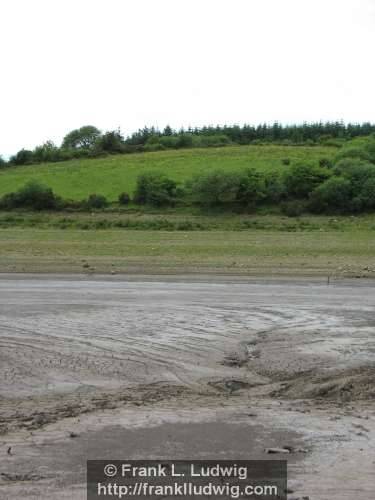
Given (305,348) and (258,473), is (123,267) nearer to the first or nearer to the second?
(305,348)

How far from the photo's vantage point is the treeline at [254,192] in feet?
132

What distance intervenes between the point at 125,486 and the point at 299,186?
39466 millimetres

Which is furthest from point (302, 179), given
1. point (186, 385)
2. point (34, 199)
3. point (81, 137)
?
point (81, 137)

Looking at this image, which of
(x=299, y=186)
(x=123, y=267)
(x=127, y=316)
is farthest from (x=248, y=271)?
(x=299, y=186)

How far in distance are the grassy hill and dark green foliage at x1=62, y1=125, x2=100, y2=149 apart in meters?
34.8

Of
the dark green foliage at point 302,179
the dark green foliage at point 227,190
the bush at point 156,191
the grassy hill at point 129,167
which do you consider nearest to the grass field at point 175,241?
the grassy hill at point 129,167

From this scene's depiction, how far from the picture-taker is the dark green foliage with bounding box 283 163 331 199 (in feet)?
143

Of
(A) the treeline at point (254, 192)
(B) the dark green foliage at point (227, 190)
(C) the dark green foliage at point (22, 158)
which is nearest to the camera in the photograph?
(A) the treeline at point (254, 192)

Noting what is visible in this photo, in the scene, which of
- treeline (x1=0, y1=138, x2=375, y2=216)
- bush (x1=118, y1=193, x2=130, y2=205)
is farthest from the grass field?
bush (x1=118, y1=193, x2=130, y2=205)

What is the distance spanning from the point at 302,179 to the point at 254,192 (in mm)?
4604

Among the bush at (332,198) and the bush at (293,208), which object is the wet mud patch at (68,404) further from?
the bush at (332,198)

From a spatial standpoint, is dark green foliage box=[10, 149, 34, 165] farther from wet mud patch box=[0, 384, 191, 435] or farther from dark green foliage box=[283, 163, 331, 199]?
wet mud patch box=[0, 384, 191, 435]

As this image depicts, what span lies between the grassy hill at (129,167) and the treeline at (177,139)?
16.2 feet

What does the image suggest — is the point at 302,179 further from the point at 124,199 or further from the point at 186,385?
the point at 186,385
